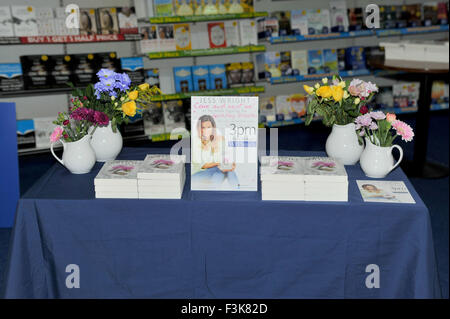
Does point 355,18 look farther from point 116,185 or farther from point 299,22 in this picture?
point 116,185

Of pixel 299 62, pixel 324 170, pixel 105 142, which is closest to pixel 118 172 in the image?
pixel 105 142

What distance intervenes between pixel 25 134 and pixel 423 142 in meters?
3.52

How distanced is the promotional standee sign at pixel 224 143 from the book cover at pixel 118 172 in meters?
0.25

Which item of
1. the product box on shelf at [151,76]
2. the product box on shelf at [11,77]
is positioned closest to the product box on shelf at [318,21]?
the product box on shelf at [151,76]

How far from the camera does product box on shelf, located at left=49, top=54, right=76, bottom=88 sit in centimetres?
432

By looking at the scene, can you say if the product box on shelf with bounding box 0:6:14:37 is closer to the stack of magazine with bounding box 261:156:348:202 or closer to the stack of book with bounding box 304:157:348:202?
the stack of magazine with bounding box 261:156:348:202

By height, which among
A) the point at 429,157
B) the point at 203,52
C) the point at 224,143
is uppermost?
the point at 203,52

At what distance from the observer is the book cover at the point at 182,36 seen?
4684 mm

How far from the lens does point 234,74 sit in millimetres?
4926

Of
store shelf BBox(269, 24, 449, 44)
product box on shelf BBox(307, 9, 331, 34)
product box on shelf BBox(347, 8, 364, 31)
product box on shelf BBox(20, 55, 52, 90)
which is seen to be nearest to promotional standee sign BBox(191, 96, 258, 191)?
product box on shelf BBox(20, 55, 52, 90)
